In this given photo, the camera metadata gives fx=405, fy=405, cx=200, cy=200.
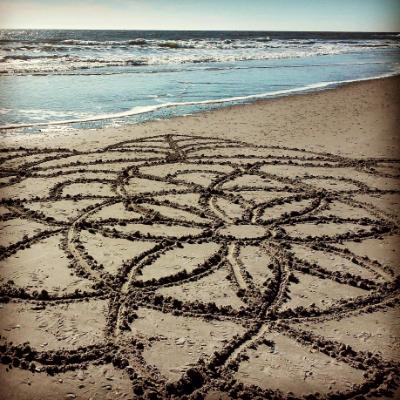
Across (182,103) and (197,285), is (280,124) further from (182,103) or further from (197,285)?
(197,285)

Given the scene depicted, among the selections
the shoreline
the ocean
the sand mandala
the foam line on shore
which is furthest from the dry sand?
the ocean

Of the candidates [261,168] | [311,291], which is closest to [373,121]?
[261,168]

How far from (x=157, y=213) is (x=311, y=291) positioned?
2583 millimetres

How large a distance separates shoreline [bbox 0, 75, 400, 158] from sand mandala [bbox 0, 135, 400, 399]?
7.10ft

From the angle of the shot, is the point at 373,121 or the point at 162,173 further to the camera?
the point at 373,121

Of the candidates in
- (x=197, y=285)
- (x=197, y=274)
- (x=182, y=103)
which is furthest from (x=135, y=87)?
(x=197, y=285)

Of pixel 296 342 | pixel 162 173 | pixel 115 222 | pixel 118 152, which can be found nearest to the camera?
pixel 296 342

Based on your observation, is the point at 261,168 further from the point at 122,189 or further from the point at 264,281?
the point at 264,281

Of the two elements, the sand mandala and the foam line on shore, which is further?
the foam line on shore

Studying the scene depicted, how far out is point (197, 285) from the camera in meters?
4.32

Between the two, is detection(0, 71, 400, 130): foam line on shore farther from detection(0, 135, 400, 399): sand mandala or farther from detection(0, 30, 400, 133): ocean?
detection(0, 135, 400, 399): sand mandala

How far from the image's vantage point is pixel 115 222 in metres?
5.66

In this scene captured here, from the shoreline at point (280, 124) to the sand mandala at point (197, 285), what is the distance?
85.2 inches

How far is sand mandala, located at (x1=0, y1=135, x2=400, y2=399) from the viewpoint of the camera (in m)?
3.21
